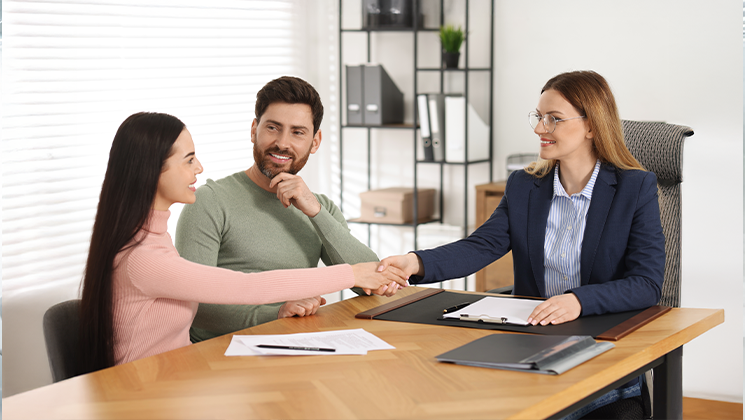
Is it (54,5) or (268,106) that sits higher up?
(54,5)

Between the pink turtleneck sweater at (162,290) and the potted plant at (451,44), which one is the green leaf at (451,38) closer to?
the potted plant at (451,44)

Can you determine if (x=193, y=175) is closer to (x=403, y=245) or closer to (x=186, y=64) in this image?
(x=186, y=64)

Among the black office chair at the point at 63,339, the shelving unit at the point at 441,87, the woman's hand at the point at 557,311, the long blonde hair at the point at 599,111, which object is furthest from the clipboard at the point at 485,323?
the shelving unit at the point at 441,87

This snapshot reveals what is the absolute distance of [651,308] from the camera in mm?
1747

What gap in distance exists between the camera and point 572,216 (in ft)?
6.57

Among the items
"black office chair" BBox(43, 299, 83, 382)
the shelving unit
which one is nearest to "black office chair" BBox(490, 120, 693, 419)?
"black office chair" BBox(43, 299, 83, 382)

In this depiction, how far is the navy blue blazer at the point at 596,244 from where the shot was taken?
1.75 metres

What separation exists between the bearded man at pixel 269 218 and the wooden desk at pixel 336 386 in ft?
1.31

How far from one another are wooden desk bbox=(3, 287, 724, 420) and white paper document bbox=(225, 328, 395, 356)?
2cm

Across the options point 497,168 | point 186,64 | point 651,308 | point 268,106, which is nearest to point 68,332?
point 268,106

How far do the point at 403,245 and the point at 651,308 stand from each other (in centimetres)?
240

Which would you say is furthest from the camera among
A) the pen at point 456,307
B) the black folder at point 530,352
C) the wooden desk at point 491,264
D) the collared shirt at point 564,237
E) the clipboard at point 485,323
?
the wooden desk at point 491,264

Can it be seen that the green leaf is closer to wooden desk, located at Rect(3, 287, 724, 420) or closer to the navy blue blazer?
the navy blue blazer

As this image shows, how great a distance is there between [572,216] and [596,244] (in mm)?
117
